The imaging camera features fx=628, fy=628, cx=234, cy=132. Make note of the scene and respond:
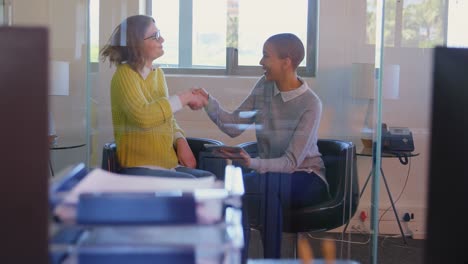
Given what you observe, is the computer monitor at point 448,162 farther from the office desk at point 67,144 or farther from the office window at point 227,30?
the office desk at point 67,144

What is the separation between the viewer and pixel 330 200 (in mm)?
2855

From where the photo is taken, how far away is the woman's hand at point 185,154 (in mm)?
2781

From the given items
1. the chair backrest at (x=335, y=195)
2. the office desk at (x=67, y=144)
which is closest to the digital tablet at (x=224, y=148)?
the chair backrest at (x=335, y=195)

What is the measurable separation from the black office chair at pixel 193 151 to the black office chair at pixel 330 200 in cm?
19

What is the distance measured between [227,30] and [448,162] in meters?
2.67

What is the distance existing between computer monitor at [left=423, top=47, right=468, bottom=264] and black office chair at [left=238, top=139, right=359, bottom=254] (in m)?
2.02

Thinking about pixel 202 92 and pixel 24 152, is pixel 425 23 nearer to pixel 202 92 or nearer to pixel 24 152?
pixel 202 92

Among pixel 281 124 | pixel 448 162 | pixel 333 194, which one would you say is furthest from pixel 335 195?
pixel 448 162

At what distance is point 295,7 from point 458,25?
62.9 inches

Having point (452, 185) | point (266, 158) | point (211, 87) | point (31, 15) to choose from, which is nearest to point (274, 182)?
point (266, 158)

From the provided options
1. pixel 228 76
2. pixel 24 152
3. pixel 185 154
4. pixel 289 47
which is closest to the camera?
pixel 24 152

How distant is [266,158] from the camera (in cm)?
297

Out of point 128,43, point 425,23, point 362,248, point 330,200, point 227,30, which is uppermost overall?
point 425,23

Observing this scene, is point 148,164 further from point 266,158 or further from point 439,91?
point 439,91
